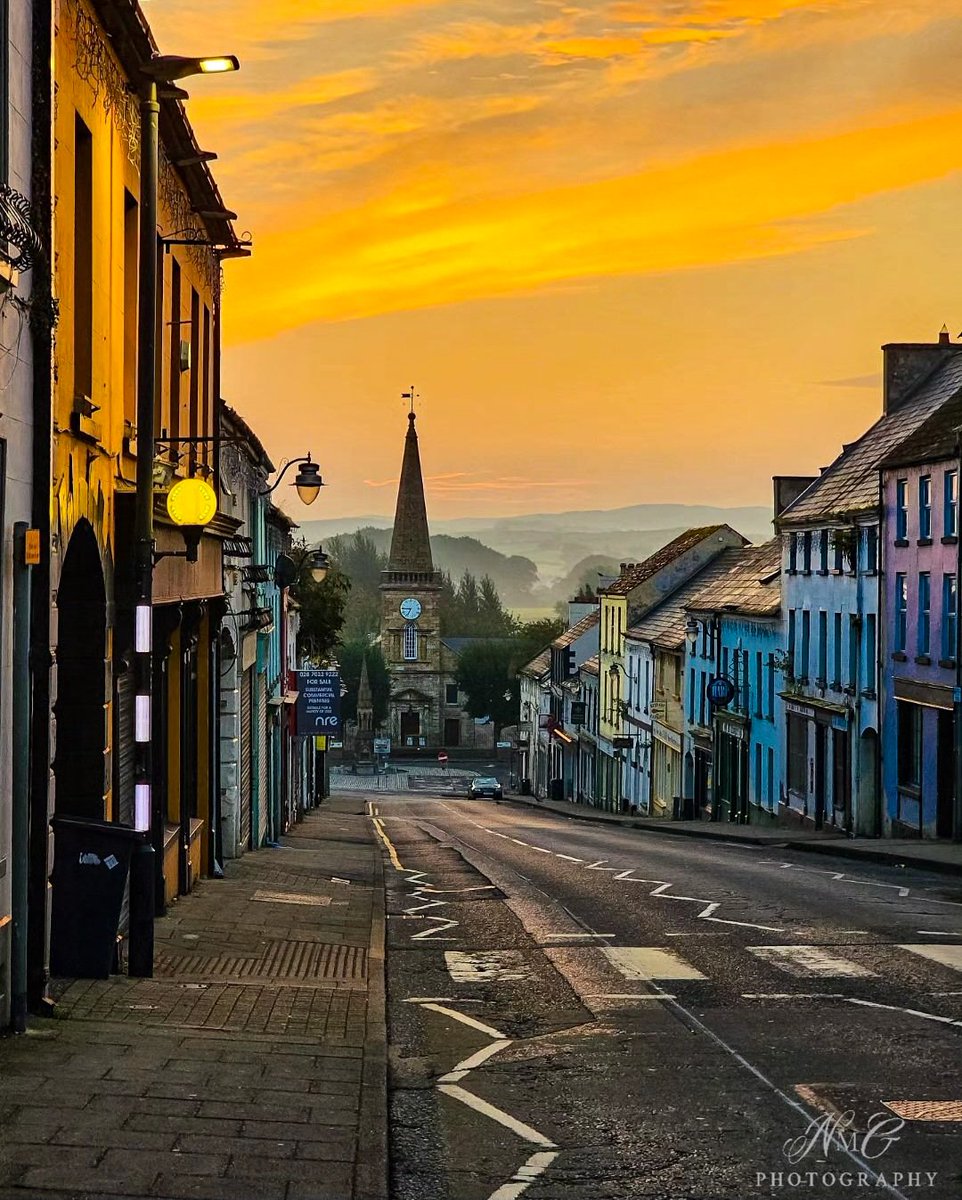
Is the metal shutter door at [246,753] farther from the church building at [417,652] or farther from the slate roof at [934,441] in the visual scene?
the church building at [417,652]

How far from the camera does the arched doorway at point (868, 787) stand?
41.6 meters

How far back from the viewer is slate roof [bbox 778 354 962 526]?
1670 inches

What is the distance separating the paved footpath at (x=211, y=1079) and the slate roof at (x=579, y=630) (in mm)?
71139

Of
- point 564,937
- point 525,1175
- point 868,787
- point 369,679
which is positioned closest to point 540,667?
point 369,679

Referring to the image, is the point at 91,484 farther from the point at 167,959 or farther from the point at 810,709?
the point at 810,709

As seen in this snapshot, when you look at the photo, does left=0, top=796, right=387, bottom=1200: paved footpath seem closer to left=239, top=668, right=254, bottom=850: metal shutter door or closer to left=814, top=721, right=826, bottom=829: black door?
left=239, top=668, right=254, bottom=850: metal shutter door

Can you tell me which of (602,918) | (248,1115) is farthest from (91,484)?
(602,918)

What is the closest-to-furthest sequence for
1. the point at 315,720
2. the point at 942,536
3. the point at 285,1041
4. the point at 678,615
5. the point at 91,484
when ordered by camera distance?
1. the point at 285,1041
2. the point at 91,484
3. the point at 942,536
4. the point at 315,720
5. the point at 678,615

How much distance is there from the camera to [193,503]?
1537 centimetres

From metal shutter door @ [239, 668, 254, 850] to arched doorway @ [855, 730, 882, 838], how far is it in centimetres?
1783

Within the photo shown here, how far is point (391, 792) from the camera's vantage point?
103812 millimetres

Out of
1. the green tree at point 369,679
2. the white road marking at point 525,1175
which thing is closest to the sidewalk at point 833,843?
the white road marking at point 525,1175

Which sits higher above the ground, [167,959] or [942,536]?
[942,536]

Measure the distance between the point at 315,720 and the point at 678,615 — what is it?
2772 cm
